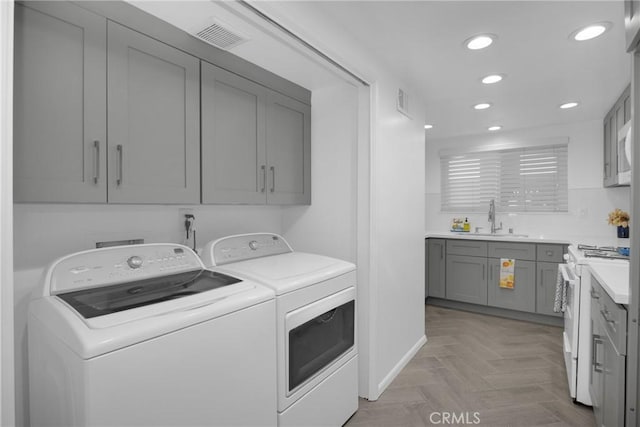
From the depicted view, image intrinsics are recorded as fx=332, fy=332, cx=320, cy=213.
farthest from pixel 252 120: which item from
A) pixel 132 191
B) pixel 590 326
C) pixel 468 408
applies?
pixel 590 326

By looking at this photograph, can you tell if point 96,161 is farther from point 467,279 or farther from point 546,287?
point 546,287

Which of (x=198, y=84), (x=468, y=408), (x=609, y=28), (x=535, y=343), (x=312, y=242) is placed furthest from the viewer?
(x=535, y=343)

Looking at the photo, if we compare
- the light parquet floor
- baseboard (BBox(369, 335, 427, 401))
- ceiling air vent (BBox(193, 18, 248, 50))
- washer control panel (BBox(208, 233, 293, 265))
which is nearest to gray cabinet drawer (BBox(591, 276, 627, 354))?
the light parquet floor

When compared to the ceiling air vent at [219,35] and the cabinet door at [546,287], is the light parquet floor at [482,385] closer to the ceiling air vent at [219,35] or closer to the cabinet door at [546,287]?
the cabinet door at [546,287]

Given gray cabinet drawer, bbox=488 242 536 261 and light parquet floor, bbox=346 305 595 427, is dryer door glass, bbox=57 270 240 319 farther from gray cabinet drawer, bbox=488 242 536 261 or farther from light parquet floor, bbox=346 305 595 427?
gray cabinet drawer, bbox=488 242 536 261

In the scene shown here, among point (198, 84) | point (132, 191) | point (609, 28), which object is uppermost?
point (609, 28)

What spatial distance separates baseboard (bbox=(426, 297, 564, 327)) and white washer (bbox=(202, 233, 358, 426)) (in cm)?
261

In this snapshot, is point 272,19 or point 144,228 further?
point 144,228

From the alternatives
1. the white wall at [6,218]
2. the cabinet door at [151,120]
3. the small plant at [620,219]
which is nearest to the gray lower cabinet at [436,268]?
the small plant at [620,219]

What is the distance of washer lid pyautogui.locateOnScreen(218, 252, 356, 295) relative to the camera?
61.5 inches

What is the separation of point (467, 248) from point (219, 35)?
11.6 feet

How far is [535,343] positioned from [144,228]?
3.46 m

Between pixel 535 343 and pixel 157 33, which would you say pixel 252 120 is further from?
pixel 535 343

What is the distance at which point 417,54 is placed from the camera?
2184 mm
